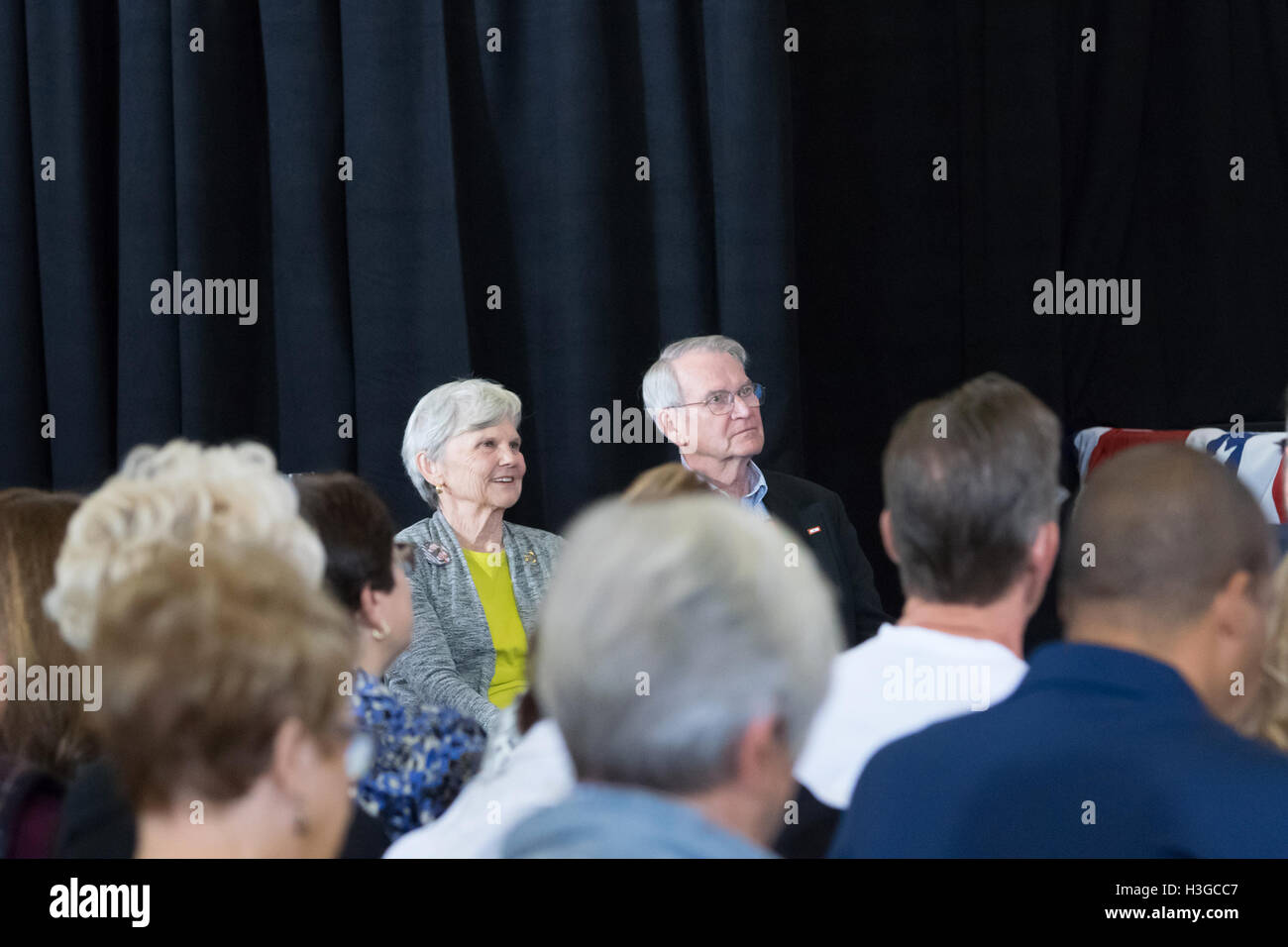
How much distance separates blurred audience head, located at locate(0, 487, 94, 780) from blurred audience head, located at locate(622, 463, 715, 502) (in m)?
0.64

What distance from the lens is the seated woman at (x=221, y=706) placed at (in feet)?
3.09

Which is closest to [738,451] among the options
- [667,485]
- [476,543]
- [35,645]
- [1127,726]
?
[476,543]

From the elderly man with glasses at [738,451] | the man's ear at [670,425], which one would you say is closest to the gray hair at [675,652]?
the elderly man with glasses at [738,451]

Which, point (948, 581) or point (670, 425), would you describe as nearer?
point (948, 581)

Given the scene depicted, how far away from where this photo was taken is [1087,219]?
3297 mm

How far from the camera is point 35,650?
56.0 inches

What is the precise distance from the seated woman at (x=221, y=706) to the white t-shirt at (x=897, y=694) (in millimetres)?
518

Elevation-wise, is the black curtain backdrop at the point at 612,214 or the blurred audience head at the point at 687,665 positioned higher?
the black curtain backdrop at the point at 612,214

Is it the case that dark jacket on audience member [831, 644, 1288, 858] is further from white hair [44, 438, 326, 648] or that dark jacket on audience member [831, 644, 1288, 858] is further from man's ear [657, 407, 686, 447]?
man's ear [657, 407, 686, 447]

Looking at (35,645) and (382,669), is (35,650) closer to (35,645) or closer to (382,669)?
(35,645)

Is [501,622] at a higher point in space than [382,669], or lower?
lower

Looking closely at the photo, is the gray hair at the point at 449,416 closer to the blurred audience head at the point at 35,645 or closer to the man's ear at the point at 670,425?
the man's ear at the point at 670,425

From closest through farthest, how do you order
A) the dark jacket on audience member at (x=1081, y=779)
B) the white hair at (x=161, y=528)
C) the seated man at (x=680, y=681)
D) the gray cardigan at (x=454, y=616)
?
the seated man at (x=680, y=681) < the dark jacket on audience member at (x=1081, y=779) < the white hair at (x=161, y=528) < the gray cardigan at (x=454, y=616)

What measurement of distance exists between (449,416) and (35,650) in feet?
4.60
